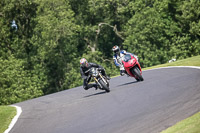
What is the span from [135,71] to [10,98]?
2671 cm

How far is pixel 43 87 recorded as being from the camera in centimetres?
4716

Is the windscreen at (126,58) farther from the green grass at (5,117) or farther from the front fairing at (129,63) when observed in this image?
the green grass at (5,117)

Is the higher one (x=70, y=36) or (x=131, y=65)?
(x=131, y=65)

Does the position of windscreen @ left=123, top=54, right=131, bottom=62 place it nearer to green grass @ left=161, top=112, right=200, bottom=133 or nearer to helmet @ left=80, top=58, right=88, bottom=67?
helmet @ left=80, top=58, right=88, bottom=67

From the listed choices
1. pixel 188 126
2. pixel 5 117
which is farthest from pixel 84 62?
pixel 188 126

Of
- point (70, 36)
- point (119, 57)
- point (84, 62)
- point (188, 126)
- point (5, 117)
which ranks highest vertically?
point (84, 62)

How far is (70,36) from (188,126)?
39.3m

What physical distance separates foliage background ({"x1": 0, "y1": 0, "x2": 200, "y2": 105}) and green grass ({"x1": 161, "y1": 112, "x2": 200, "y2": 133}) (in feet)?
116

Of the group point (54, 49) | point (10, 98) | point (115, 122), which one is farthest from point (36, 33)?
point (115, 122)

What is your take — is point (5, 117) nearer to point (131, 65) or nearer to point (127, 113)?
point (127, 113)

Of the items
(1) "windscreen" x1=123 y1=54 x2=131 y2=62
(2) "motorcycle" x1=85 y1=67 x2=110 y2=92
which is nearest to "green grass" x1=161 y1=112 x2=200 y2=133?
(2) "motorcycle" x1=85 y1=67 x2=110 y2=92

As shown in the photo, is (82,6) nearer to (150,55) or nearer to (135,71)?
(150,55)

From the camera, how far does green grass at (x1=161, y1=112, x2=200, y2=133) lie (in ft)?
23.1

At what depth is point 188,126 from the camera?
734cm
